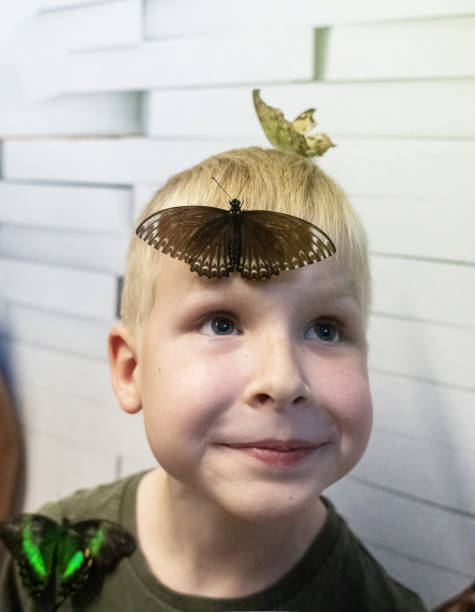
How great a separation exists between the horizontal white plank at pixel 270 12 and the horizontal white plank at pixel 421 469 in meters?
0.76

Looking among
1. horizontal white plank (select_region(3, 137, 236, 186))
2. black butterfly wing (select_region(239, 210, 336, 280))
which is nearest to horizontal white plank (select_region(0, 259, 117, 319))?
horizontal white plank (select_region(3, 137, 236, 186))

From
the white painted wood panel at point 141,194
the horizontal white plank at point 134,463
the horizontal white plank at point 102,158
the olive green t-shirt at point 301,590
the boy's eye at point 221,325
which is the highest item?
the horizontal white plank at point 102,158

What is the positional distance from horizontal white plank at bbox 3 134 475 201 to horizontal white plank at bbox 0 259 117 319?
23 centimetres

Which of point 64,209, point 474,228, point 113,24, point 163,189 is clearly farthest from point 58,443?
point 474,228

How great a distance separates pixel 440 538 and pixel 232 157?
2.54ft

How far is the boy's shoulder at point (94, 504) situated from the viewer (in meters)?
1.30

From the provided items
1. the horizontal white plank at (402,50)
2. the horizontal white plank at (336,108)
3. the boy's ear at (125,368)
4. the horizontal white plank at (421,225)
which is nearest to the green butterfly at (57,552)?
the boy's ear at (125,368)

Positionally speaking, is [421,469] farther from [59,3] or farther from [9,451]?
[59,3]

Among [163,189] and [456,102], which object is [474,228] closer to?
[456,102]

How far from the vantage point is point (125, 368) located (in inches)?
46.4

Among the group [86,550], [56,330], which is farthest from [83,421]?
[86,550]

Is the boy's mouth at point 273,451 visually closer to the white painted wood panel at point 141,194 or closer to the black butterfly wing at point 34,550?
the black butterfly wing at point 34,550

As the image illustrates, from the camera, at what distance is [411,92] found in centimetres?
121

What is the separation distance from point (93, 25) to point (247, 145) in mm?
509
